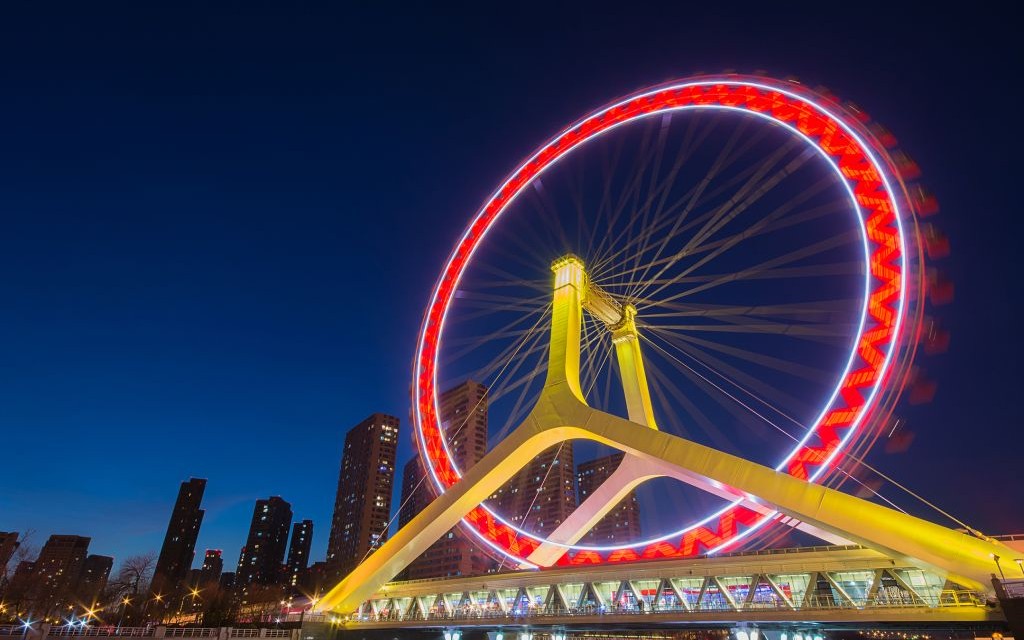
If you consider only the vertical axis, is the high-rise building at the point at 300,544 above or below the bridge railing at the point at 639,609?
above

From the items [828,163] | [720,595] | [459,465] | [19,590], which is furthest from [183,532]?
[828,163]

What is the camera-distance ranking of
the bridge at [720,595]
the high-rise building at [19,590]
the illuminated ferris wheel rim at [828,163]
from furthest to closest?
the high-rise building at [19,590], the illuminated ferris wheel rim at [828,163], the bridge at [720,595]

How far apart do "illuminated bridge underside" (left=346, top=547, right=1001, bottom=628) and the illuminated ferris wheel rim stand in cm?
126

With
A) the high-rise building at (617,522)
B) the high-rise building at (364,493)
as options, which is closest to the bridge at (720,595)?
the high-rise building at (364,493)

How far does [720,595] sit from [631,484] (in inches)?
185

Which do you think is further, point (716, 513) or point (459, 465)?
point (459, 465)

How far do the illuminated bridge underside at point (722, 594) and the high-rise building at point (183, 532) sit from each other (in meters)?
117

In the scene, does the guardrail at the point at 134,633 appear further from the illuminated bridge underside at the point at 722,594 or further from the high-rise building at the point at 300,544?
the high-rise building at the point at 300,544

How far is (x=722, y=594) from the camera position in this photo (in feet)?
65.7

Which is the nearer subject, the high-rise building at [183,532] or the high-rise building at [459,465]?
the high-rise building at [459,465]

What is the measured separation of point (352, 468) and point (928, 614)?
97.7 m

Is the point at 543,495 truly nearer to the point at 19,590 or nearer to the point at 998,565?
the point at 19,590

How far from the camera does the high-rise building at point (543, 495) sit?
302ft

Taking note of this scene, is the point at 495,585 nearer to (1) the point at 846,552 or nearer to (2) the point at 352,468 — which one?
(1) the point at 846,552
